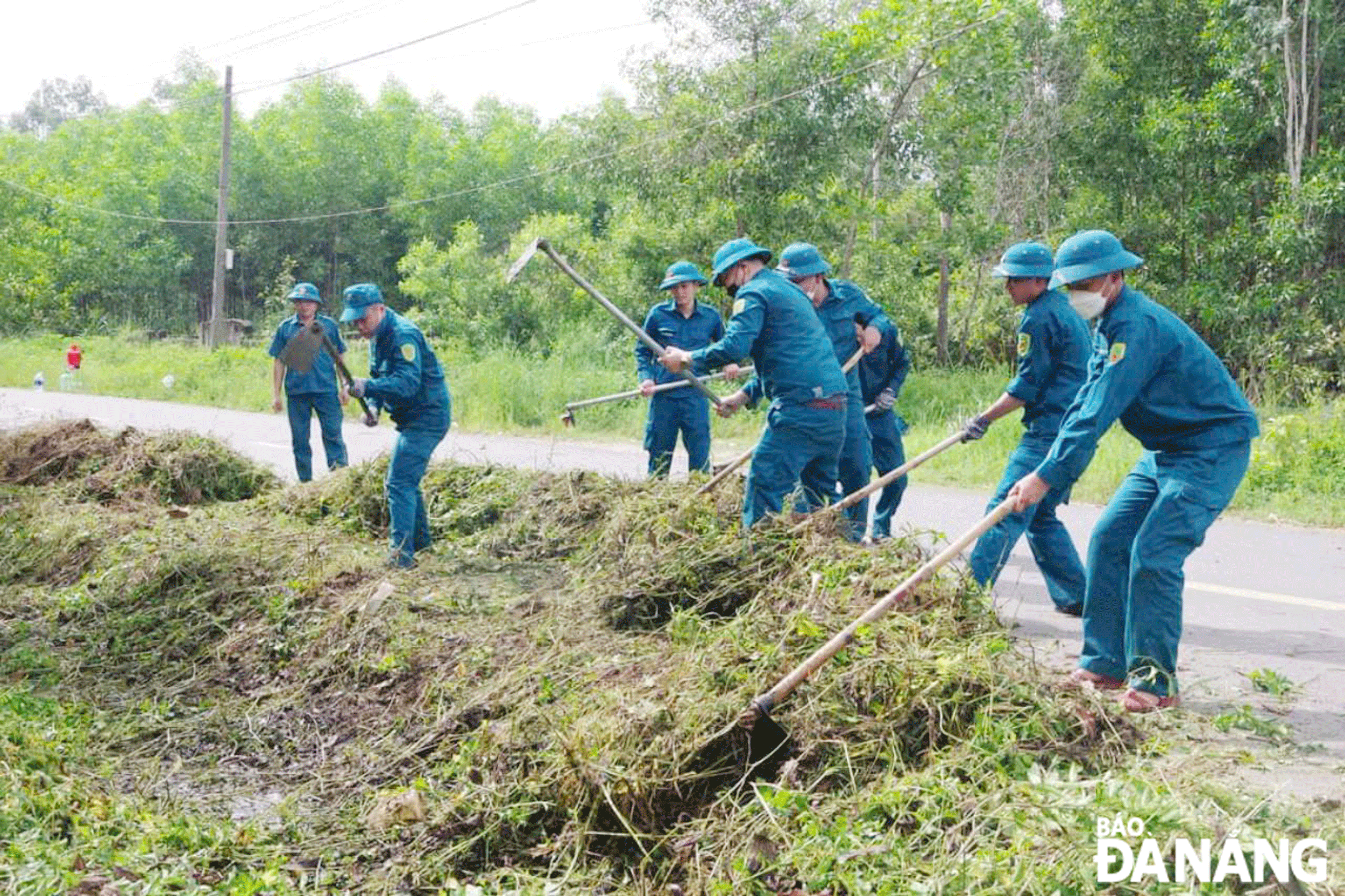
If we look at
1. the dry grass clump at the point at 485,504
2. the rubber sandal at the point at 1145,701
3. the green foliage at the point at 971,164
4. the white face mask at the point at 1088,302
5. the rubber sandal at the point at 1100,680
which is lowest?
the rubber sandal at the point at 1100,680

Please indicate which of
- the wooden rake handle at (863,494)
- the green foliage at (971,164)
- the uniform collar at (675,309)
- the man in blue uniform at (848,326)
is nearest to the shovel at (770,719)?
the wooden rake handle at (863,494)

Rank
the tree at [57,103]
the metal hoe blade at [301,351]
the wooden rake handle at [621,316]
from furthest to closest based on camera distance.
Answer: the tree at [57,103] → the metal hoe blade at [301,351] → the wooden rake handle at [621,316]

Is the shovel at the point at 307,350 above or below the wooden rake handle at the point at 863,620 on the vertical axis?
above

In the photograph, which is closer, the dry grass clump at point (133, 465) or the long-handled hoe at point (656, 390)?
the long-handled hoe at point (656, 390)

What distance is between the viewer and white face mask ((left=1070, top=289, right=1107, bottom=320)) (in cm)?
463

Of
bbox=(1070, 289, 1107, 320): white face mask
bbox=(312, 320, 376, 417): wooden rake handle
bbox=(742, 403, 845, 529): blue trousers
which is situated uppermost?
bbox=(1070, 289, 1107, 320): white face mask

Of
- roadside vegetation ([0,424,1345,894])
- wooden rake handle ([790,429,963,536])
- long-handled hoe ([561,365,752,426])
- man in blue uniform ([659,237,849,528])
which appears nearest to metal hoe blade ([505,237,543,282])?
long-handled hoe ([561,365,752,426])

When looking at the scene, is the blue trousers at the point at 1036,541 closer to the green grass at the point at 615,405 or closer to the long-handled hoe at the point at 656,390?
the long-handled hoe at the point at 656,390

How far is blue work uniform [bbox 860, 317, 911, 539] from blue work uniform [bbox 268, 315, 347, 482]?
14.3 feet

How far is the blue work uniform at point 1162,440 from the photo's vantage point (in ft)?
14.9

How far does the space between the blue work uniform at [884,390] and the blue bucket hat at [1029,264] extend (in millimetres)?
1717

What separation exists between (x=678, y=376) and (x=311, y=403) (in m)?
3.24

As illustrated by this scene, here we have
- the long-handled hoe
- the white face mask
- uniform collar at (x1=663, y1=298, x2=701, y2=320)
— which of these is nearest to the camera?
the white face mask

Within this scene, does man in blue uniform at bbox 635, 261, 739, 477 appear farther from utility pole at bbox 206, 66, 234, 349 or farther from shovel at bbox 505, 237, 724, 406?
utility pole at bbox 206, 66, 234, 349
